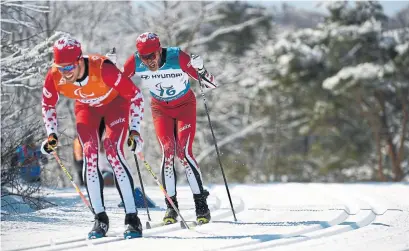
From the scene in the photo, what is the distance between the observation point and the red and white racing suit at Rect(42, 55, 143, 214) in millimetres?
7699

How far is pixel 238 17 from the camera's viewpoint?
40.4 meters

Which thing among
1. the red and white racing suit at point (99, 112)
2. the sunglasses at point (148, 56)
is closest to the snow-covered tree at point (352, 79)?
the sunglasses at point (148, 56)

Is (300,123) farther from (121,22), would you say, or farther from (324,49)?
(121,22)

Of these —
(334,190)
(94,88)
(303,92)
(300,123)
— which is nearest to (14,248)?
(94,88)

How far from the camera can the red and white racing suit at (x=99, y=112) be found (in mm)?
7699

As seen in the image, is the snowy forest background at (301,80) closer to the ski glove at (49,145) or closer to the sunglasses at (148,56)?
the sunglasses at (148,56)

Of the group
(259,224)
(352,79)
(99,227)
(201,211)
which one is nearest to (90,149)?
(99,227)

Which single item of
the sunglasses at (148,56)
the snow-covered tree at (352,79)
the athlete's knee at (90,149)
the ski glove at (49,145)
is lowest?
the athlete's knee at (90,149)

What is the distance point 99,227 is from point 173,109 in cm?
182

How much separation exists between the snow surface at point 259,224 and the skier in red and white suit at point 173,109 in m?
0.48

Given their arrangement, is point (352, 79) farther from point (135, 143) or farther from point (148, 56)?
point (135, 143)

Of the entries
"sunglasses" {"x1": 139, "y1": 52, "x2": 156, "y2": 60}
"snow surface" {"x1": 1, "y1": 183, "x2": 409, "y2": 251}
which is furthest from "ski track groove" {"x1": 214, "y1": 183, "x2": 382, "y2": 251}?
"sunglasses" {"x1": 139, "y1": 52, "x2": 156, "y2": 60}

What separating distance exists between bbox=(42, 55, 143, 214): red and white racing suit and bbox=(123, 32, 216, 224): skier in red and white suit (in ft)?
2.64

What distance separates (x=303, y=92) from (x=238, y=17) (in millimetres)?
9704
